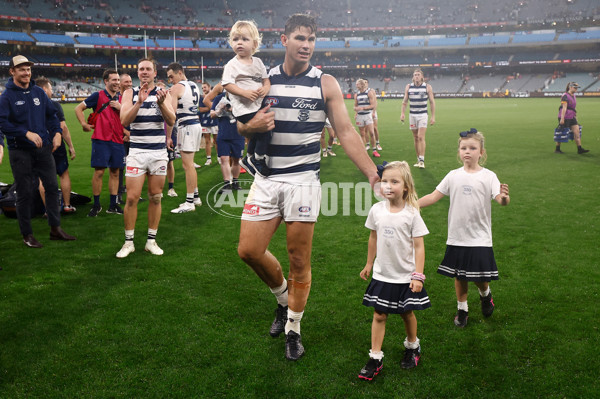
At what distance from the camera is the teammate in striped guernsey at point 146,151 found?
5459 millimetres

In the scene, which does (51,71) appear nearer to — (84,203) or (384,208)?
(84,203)

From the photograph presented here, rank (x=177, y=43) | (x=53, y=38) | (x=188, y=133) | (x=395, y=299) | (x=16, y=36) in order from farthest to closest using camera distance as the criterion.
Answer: (x=177, y=43), (x=53, y=38), (x=16, y=36), (x=188, y=133), (x=395, y=299)

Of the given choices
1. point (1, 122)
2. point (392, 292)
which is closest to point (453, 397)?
point (392, 292)

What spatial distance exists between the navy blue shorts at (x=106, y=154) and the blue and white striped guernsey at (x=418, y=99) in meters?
7.41

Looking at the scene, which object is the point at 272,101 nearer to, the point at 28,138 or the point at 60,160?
the point at 28,138

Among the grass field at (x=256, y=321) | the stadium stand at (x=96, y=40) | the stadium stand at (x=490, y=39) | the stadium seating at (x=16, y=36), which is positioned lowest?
the grass field at (x=256, y=321)

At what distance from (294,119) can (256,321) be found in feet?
6.38

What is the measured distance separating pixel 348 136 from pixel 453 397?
2.01 m

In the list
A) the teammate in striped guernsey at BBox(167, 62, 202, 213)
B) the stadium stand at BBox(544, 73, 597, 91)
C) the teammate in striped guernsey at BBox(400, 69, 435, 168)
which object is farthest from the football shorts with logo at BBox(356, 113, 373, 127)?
the stadium stand at BBox(544, 73, 597, 91)

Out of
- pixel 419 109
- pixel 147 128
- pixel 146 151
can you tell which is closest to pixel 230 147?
pixel 147 128

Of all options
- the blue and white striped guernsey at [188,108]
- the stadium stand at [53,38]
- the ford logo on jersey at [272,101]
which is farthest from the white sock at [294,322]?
the stadium stand at [53,38]

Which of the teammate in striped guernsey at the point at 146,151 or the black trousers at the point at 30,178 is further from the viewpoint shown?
the black trousers at the point at 30,178

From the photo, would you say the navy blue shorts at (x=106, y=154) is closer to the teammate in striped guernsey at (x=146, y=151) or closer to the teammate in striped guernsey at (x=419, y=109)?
the teammate in striped guernsey at (x=146, y=151)

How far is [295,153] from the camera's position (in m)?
3.38
